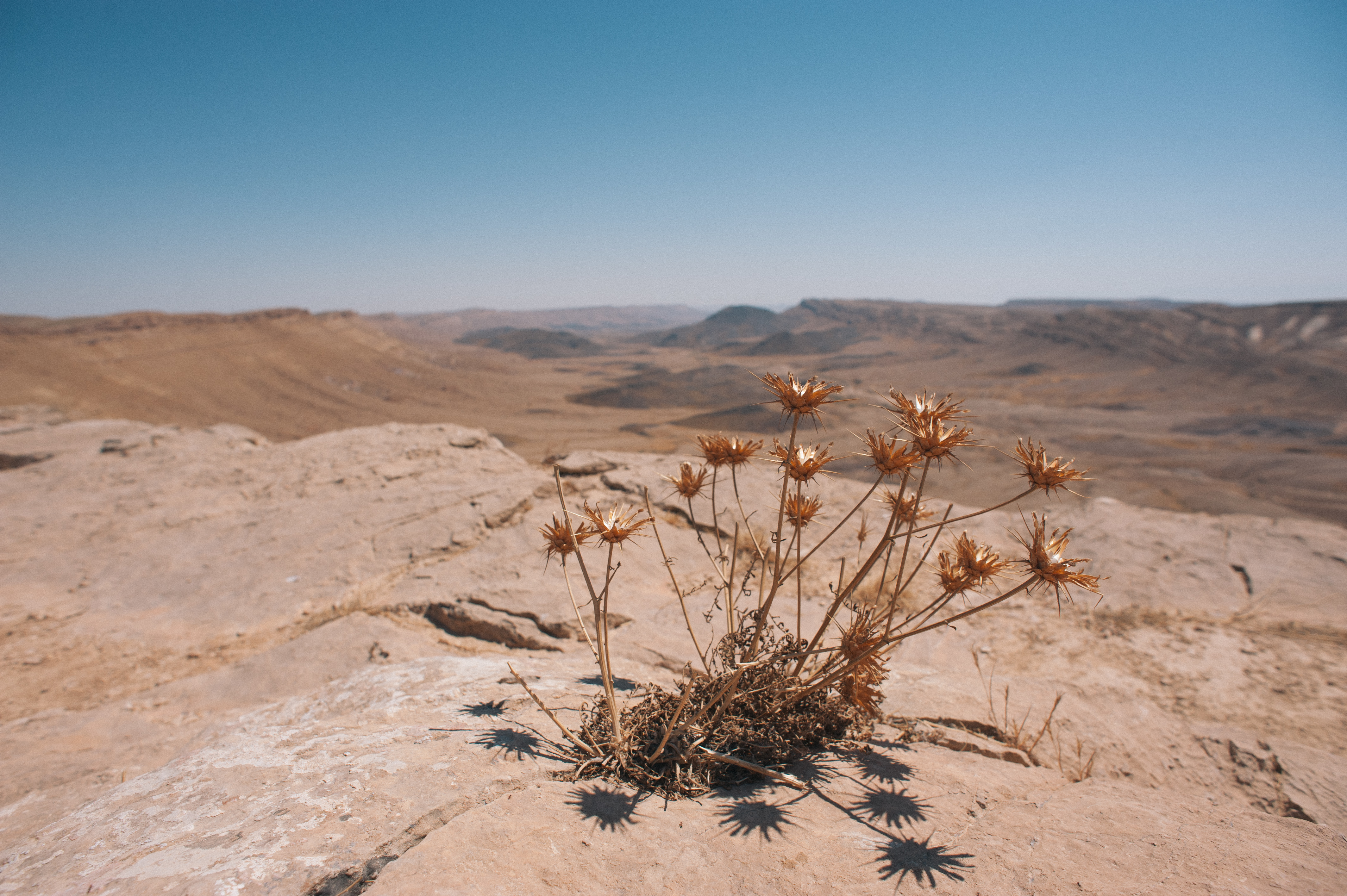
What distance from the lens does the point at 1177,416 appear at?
2438cm

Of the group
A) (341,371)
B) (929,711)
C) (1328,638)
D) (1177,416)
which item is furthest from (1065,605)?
(341,371)

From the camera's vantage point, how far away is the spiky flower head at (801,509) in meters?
2.14

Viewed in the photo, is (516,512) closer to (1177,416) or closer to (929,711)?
(929,711)

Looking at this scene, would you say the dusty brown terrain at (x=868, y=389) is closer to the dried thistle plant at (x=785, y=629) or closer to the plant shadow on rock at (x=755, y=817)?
the dried thistle plant at (x=785, y=629)

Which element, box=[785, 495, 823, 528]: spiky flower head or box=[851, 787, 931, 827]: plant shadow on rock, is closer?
box=[851, 787, 931, 827]: plant shadow on rock

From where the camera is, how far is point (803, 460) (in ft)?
6.73

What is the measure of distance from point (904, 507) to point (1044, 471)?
A: 0.47 meters

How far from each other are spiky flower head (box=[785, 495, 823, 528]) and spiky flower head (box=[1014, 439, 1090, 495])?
2.16 ft

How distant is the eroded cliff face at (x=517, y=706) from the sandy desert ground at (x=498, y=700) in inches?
0.7

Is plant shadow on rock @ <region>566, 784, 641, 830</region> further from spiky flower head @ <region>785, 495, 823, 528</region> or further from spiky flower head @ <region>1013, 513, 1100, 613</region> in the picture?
spiky flower head @ <region>1013, 513, 1100, 613</region>

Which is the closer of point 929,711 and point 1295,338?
point 929,711

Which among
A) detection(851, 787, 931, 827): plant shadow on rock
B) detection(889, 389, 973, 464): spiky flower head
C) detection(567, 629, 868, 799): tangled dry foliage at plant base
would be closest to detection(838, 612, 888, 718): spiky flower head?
detection(567, 629, 868, 799): tangled dry foliage at plant base

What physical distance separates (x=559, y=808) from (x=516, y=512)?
3987mm

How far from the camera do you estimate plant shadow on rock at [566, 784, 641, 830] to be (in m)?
1.73
